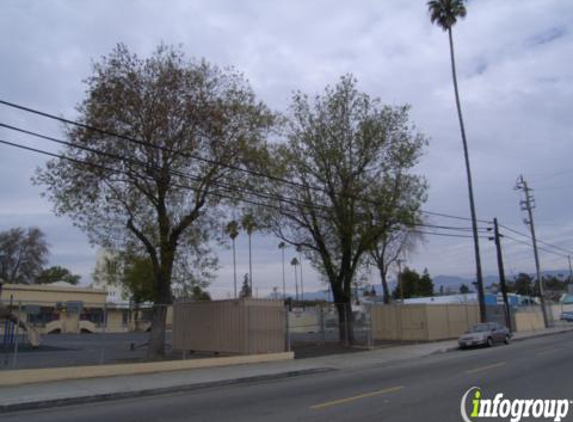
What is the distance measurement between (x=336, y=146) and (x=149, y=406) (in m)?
19.9

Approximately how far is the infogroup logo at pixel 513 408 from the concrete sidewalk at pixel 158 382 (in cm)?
822

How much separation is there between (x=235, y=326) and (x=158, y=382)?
7.61 meters

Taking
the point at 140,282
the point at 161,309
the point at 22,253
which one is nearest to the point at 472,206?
the point at 161,309

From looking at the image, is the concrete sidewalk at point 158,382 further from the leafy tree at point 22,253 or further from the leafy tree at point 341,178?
the leafy tree at point 22,253

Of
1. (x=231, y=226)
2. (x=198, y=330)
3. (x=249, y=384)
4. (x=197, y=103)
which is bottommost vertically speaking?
(x=249, y=384)

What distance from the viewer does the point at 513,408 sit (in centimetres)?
1025

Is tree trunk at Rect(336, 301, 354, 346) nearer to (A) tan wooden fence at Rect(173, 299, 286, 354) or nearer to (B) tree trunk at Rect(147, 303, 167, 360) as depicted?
(A) tan wooden fence at Rect(173, 299, 286, 354)

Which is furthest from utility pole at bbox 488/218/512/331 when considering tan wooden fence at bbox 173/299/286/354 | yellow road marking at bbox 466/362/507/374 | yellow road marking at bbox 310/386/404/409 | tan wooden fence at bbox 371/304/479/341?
yellow road marking at bbox 310/386/404/409

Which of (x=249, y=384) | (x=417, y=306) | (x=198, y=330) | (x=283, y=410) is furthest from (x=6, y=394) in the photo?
(x=417, y=306)

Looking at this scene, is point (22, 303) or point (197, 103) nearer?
point (22, 303)

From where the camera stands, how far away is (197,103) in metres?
22.2

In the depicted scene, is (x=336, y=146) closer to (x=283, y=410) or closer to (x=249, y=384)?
(x=249, y=384)

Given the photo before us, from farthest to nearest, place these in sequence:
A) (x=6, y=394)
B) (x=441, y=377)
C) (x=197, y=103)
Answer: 1. (x=197, y=103)
2. (x=441, y=377)
3. (x=6, y=394)

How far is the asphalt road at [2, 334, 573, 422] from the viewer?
407 inches
